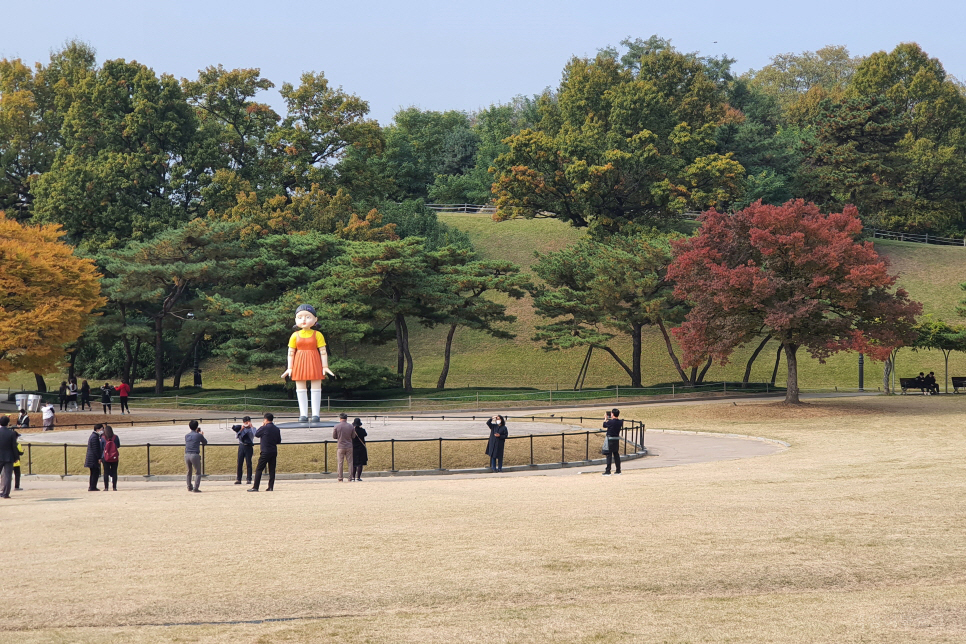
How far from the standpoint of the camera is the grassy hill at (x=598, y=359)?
210 ft

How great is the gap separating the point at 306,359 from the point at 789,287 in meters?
21.3

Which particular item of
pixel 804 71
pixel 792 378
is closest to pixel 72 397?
pixel 792 378

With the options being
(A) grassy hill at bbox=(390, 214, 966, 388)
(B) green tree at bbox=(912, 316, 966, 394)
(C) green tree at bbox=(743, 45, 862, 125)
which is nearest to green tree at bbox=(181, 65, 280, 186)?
(A) grassy hill at bbox=(390, 214, 966, 388)

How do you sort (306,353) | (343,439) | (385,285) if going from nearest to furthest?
(343,439) < (306,353) < (385,285)

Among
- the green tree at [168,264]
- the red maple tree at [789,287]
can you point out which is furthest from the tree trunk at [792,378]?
the green tree at [168,264]

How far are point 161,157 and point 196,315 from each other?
40.2ft

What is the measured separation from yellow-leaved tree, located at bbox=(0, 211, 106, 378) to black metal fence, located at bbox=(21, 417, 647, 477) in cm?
1689

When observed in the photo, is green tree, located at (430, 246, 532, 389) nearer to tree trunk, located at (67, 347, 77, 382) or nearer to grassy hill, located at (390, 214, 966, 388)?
grassy hill, located at (390, 214, 966, 388)

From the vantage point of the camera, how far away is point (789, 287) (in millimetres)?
41219

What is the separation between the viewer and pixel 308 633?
938 cm

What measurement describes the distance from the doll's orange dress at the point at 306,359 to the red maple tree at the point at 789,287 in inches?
717

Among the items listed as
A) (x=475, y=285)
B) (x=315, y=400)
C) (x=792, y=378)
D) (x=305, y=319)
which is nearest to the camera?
(x=305, y=319)

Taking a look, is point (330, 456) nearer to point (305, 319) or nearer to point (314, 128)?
point (305, 319)

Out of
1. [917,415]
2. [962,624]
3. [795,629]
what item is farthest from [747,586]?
[917,415]
